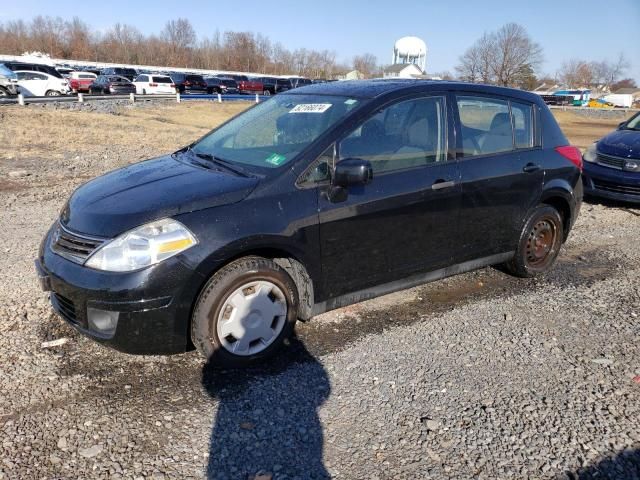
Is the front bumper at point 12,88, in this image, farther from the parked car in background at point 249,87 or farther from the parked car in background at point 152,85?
the parked car in background at point 249,87

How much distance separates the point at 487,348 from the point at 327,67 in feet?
398

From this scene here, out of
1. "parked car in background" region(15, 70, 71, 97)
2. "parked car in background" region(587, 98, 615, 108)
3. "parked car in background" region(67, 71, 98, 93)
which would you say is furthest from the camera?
"parked car in background" region(587, 98, 615, 108)

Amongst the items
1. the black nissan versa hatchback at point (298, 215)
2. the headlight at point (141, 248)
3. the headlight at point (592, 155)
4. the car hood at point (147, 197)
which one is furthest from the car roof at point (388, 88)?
the headlight at point (592, 155)

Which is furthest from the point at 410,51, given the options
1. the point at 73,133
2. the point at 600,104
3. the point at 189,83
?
the point at 73,133

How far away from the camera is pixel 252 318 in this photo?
3.33m

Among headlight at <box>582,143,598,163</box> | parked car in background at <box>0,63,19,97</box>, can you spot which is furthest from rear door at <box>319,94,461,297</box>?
parked car in background at <box>0,63,19,97</box>

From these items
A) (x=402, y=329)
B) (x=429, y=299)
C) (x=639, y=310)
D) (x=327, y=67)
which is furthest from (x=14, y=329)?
(x=327, y=67)

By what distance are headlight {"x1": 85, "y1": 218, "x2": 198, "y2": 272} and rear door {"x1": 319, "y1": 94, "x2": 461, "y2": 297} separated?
99cm

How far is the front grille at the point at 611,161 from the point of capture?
7795mm

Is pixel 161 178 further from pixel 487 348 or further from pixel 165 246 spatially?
pixel 487 348

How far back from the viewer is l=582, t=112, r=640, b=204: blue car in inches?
301

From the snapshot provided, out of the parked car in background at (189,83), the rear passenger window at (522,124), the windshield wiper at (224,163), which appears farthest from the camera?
the parked car in background at (189,83)

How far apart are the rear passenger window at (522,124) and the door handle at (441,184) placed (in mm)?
1041

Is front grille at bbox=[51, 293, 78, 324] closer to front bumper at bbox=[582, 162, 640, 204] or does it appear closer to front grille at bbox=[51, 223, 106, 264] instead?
front grille at bbox=[51, 223, 106, 264]
